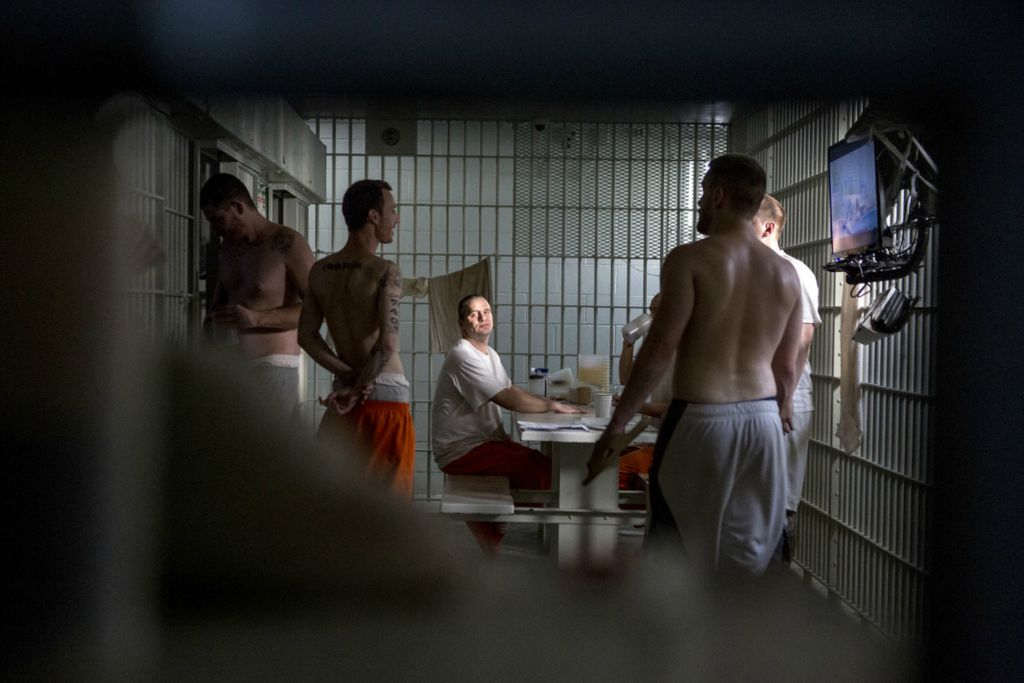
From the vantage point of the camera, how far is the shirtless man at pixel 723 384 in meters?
0.59

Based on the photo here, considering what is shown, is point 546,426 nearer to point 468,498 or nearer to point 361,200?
point 468,498

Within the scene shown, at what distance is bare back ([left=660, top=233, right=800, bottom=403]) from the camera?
63 centimetres

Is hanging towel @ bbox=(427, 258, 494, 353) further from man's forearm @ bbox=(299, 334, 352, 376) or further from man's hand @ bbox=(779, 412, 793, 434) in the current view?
man's hand @ bbox=(779, 412, 793, 434)

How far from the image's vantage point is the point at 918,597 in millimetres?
571

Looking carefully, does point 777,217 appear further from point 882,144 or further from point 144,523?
point 144,523

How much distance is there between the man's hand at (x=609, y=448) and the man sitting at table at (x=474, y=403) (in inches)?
3.5

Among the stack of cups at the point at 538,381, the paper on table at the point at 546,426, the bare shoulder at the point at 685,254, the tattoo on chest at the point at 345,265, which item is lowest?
the paper on table at the point at 546,426

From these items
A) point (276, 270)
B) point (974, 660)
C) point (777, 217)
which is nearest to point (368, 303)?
point (276, 270)

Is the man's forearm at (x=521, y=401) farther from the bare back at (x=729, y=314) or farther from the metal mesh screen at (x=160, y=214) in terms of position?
the metal mesh screen at (x=160, y=214)

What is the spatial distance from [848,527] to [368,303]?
409mm

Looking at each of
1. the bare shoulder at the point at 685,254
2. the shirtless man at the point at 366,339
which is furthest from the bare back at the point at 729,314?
the shirtless man at the point at 366,339

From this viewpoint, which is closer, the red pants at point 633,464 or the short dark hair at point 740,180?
the short dark hair at point 740,180

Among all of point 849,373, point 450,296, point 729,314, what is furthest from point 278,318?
point 849,373

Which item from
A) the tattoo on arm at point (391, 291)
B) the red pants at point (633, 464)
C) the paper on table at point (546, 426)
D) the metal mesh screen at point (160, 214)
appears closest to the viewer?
the metal mesh screen at point (160, 214)
